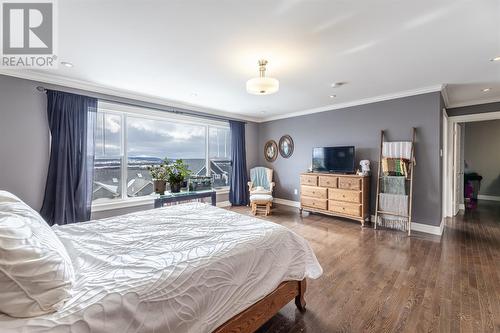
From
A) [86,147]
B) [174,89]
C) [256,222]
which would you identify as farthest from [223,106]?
[256,222]

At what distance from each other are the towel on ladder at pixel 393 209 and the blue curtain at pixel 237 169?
3116mm

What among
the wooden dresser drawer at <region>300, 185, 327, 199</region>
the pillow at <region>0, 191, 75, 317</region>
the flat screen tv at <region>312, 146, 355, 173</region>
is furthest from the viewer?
the wooden dresser drawer at <region>300, 185, 327, 199</region>

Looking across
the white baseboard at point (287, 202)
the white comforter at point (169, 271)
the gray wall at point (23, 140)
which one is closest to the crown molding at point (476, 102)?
the white baseboard at point (287, 202)

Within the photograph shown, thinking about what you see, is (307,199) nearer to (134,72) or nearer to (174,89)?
(174,89)

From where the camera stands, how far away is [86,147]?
11.2ft

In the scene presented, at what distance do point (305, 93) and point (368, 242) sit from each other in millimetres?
2671

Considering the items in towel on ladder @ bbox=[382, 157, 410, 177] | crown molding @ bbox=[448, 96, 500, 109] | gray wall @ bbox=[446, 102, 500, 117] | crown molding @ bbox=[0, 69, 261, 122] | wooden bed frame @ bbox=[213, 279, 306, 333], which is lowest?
wooden bed frame @ bbox=[213, 279, 306, 333]

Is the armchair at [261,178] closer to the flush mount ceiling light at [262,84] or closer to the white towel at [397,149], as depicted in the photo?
the white towel at [397,149]

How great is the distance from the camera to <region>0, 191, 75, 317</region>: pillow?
816 mm

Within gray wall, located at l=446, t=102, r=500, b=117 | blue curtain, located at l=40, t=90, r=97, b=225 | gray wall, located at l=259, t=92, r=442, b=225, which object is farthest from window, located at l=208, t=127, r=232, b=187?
gray wall, located at l=446, t=102, r=500, b=117

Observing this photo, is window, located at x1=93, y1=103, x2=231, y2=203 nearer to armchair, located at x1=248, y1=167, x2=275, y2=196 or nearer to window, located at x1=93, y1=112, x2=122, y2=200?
window, located at x1=93, y1=112, x2=122, y2=200

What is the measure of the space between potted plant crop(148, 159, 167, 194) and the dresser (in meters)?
2.93

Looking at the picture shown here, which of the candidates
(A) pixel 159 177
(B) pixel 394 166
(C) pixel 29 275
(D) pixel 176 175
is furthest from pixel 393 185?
(C) pixel 29 275

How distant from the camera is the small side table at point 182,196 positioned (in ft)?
11.5
